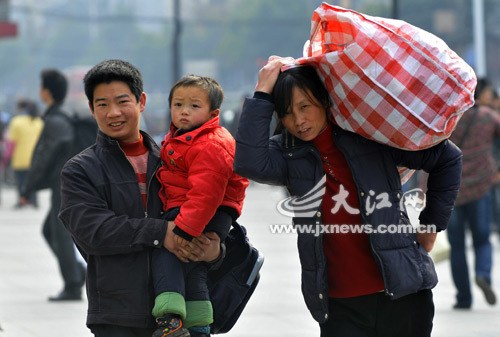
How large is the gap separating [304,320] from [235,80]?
32.7 m

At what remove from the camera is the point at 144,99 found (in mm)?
3842

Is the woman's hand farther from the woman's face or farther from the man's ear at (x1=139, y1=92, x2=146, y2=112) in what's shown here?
the man's ear at (x1=139, y1=92, x2=146, y2=112)

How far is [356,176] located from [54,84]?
5.35 metres

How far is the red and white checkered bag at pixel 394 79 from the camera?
11.8 feet

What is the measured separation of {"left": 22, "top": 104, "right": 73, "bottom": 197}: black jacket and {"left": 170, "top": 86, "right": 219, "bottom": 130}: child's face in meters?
4.49

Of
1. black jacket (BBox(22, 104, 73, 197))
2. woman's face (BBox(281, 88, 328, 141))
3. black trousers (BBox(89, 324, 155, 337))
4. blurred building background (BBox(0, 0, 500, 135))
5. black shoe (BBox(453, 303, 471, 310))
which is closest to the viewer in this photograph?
black trousers (BBox(89, 324, 155, 337))

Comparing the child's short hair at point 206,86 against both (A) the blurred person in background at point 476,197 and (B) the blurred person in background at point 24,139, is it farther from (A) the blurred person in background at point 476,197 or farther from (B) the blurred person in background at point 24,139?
(B) the blurred person in background at point 24,139

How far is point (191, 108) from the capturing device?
12.2 feet

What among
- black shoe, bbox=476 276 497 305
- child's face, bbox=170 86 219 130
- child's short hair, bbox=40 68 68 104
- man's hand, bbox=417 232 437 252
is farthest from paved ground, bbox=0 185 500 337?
child's face, bbox=170 86 219 130

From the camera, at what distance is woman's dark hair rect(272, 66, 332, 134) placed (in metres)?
3.68

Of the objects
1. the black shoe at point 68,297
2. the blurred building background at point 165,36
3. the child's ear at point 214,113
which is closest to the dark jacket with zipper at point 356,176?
the child's ear at point 214,113

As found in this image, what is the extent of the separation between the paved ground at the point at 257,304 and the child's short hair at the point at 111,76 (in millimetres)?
3342

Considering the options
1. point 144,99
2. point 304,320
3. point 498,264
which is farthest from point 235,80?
point 144,99

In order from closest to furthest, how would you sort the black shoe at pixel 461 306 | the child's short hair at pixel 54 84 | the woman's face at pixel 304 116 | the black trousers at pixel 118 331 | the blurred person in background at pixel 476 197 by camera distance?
the black trousers at pixel 118 331 < the woman's face at pixel 304 116 < the black shoe at pixel 461 306 < the blurred person in background at pixel 476 197 < the child's short hair at pixel 54 84
